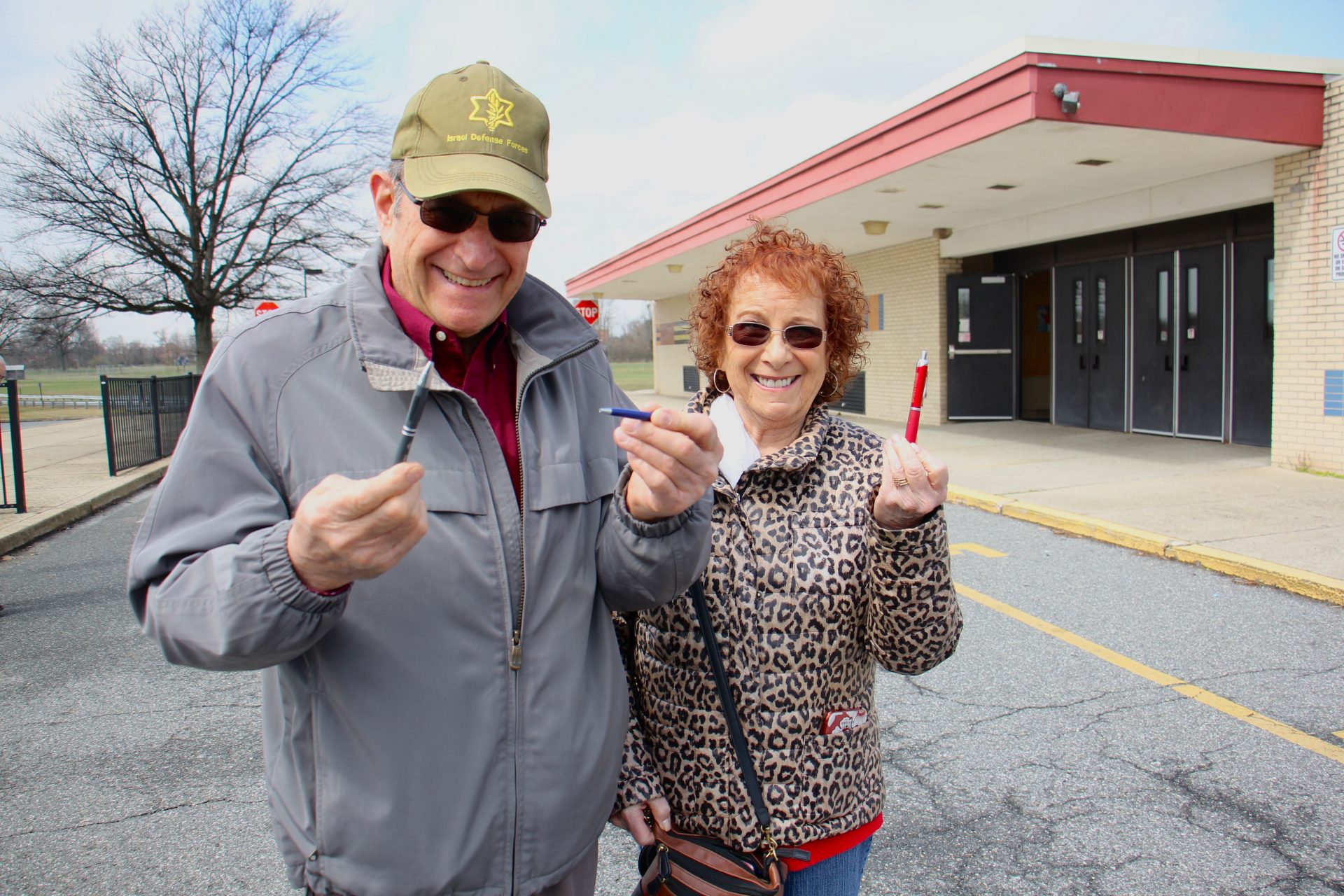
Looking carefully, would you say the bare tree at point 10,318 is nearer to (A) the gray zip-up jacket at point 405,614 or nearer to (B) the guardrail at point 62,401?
(B) the guardrail at point 62,401

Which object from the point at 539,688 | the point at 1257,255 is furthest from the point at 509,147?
the point at 1257,255

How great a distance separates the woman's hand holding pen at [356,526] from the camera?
1.06 m

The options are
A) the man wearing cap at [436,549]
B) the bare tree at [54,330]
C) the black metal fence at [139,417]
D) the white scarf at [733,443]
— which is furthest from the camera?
the bare tree at [54,330]

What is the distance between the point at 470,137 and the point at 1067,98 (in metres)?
8.23

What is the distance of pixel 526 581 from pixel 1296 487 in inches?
374

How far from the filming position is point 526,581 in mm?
1361

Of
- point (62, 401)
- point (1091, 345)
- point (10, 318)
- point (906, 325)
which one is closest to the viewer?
point (1091, 345)

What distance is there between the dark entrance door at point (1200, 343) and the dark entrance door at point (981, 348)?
3.41 meters

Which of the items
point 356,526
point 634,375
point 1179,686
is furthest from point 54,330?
point 356,526

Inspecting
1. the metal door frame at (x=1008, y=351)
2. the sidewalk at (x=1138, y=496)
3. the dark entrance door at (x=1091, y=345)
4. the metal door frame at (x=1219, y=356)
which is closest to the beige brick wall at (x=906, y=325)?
the metal door frame at (x=1008, y=351)

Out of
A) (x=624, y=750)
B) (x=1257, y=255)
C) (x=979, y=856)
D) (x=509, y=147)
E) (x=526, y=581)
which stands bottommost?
(x=979, y=856)

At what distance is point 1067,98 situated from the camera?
8125 mm

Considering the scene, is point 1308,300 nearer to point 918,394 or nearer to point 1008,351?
point 1008,351

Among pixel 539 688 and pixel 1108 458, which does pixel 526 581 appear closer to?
pixel 539 688
